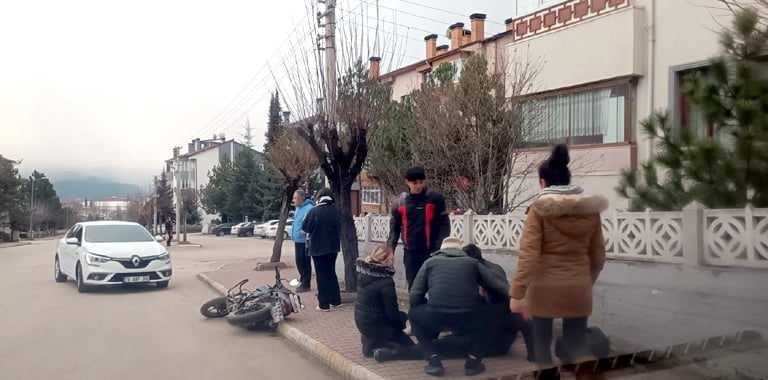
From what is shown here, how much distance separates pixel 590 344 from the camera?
203 inches

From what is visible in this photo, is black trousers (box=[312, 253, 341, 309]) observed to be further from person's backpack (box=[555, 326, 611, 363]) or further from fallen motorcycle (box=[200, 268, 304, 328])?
person's backpack (box=[555, 326, 611, 363])

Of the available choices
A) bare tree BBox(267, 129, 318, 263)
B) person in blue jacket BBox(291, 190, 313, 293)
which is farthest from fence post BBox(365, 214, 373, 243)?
bare tree BBox(267, 129, 318, 263)

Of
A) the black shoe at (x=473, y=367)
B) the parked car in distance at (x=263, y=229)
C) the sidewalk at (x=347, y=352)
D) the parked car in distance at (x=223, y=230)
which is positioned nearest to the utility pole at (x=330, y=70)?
the sidewalk at (x=347, y=352)

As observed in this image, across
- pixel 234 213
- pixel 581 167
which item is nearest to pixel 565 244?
pixel 581 167

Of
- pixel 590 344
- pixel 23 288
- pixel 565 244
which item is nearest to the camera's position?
pixel 565 244

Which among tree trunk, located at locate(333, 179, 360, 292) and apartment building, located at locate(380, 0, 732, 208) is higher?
apartment building, located at locate(380, 0, 732, 208)

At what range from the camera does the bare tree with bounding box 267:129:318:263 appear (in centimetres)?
1777

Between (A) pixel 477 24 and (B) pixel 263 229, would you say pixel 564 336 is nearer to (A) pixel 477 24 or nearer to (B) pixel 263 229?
(A) pixel 477 24

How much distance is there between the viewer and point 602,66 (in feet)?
40.4

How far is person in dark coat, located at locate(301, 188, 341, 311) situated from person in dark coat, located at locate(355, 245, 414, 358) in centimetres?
301

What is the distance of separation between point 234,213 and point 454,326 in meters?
61.4

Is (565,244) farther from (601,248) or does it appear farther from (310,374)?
(310,374)

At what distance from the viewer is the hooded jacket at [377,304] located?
6.82m

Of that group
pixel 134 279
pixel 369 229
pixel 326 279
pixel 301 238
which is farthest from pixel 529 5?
pixel 134 279
